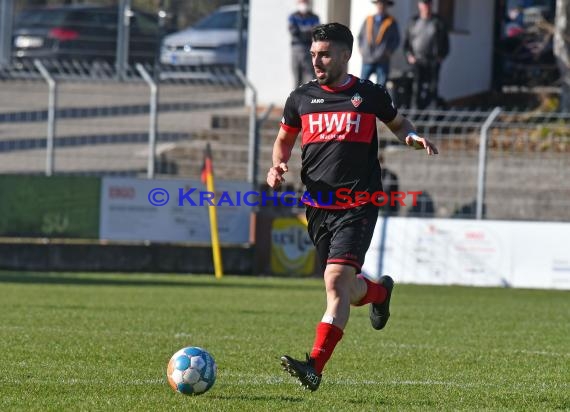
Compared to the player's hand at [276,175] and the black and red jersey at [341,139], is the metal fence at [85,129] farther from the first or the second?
the player's hand at [276,175]

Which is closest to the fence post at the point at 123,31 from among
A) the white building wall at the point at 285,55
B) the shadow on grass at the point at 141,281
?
the white building wall at the point at 285,55

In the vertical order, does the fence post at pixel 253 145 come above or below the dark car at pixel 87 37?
below

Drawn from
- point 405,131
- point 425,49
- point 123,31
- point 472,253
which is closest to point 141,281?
point 472,253

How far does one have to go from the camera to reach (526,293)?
1734cm

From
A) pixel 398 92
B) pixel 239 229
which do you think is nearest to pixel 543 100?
pixel 398 92

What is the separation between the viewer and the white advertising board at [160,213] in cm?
1986

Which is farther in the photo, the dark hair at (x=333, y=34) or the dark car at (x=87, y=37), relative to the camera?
the dark car at (x=87, y=37)

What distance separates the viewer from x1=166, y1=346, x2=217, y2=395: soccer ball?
7.11 m

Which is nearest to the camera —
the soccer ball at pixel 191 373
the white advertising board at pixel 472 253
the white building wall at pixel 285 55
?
the soccer ball at pixel 191 373

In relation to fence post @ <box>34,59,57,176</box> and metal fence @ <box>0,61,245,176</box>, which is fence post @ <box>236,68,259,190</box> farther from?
fence post @ <box>34,59,57,176</box>

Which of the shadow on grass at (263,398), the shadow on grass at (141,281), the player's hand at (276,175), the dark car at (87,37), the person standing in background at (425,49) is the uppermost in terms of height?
the dark car at (87,37)

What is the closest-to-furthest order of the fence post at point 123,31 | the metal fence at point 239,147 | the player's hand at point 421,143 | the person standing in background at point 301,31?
the player's hand at point 421,143 → the metal fence at point 239,147 → the person standing in background at point 301,31 → the fence post at point 123,31

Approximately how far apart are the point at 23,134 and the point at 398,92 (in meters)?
6.28

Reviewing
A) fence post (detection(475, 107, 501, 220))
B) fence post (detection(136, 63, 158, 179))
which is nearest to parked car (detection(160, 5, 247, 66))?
fence post (detection(136, 63, 158, 179))
